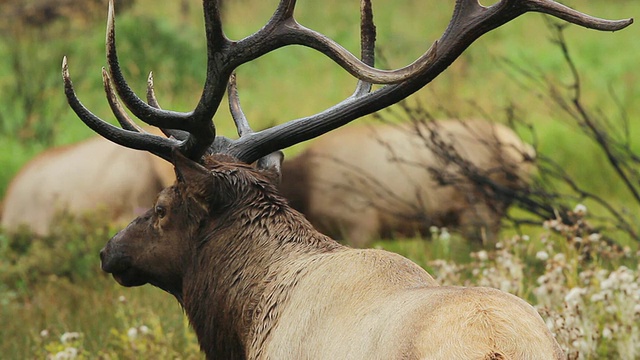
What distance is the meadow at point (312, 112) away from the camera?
5324 millimetres

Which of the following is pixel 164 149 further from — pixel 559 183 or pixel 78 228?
pixel 559 183

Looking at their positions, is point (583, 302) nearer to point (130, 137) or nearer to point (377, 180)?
point (130, 137)

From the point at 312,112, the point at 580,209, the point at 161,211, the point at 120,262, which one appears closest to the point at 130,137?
the point at 161,211

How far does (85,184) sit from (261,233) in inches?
244

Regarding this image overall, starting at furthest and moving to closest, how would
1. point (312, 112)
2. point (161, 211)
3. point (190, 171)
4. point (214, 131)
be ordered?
point (312, 112) → point (161, 211) → point (214, 131) → point (190, 171)

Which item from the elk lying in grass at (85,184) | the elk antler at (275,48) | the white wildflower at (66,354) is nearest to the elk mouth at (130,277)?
the elk antler at (275,48)

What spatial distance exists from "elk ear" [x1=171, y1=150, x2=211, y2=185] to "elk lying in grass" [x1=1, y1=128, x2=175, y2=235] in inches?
219

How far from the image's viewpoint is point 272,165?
14.3 ft

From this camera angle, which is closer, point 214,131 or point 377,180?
point 214,131

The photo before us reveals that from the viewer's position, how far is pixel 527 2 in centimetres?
372

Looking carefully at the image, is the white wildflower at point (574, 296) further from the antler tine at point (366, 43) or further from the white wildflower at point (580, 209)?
the antler tine at point (366, 43)

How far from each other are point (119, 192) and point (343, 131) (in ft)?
6.83

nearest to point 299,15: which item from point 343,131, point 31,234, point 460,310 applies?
point 343,131

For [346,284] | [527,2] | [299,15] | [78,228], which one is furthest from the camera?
[299,15]
